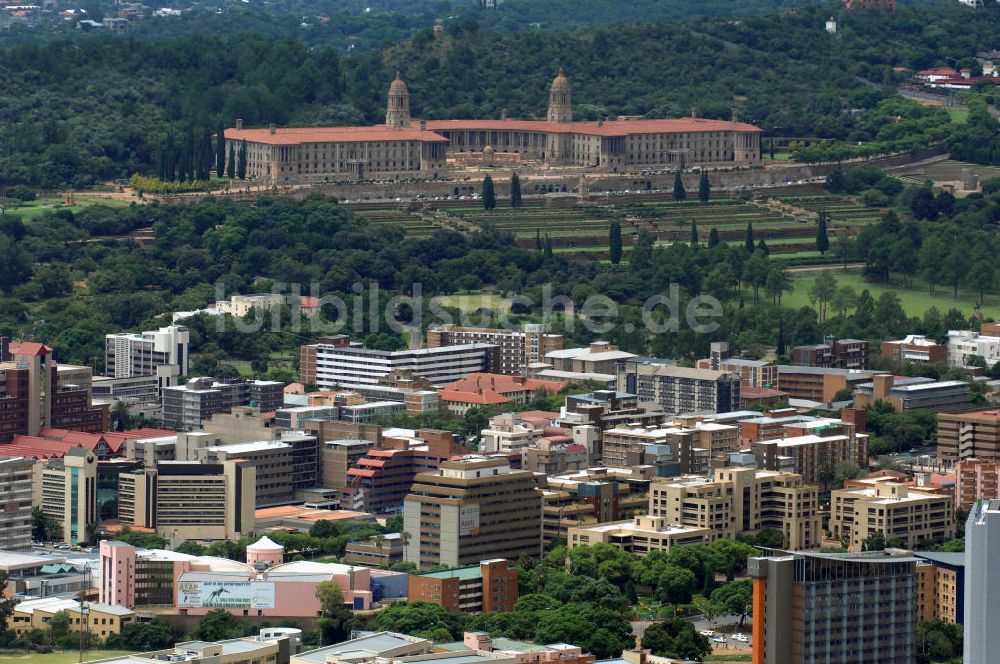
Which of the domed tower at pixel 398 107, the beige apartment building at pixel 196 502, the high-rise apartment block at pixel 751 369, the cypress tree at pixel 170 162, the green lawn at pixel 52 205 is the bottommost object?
the beige apartment building at pixel 196 502

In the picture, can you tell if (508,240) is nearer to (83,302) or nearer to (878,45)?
(83,302)

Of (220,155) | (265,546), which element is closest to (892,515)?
(265,546)

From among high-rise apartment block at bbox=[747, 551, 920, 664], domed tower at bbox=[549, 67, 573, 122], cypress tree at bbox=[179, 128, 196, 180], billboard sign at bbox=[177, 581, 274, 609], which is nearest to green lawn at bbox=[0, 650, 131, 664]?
billboard sign at bbox=[177, 581, 274, 609]

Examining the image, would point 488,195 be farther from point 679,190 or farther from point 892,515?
point 892,515

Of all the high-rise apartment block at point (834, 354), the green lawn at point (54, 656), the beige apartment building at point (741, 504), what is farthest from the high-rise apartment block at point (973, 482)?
the green lawn at point (54, 656)

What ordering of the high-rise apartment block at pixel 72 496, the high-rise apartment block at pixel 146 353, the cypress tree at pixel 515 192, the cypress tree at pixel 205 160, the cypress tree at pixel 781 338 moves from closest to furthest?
1. the high-rise apartment block at pixel 72 496
2. the high-rise apartment block at pixel 146 353
3. the cypress tree at pixel 781 338
4. the cypress tree at pixel 205 160
5. the cypress tree at pixel 515 192

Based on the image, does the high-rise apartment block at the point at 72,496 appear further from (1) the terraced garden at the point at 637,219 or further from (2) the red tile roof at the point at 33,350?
(1) the terraced garden at the point at 637,219
